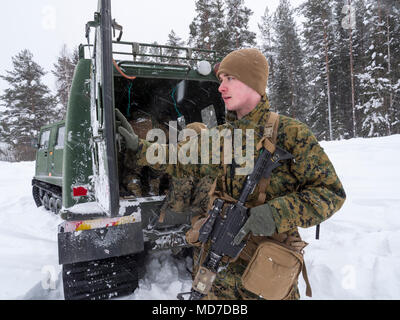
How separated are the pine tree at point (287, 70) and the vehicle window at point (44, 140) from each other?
20.3 metres

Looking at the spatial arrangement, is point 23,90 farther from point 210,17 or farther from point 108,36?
point 108,36

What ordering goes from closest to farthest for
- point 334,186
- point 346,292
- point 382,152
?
1. point 334,186
2. point 346,292
3. point 382,152

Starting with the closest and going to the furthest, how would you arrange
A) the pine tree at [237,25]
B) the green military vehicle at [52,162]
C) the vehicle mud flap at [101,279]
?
the vehicle mud flap at [101,279], the green military vehicle at [52,162], the pine tree at [237,25]

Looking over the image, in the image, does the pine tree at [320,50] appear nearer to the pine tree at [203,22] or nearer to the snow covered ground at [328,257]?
the pine tree at [203,22]

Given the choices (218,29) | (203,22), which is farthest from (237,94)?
(203,22)

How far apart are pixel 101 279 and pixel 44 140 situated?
4752mm

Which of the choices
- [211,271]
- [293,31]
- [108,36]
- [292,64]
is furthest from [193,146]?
[293,31]

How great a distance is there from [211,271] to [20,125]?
88.4 ft

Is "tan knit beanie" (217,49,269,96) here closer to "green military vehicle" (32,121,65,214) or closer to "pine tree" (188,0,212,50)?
"green military vehicle" (32,121,65,214)

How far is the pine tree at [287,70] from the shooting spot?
23391 mm

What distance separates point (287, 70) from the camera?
23922 millimetres

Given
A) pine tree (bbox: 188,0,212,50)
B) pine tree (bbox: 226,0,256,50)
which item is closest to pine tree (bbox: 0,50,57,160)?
pine tree (bbox: 188,0,212,50)

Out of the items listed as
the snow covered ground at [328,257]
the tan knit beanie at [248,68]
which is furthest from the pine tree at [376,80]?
the tan knit beanie at [248,68]

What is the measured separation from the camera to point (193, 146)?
1731mm
